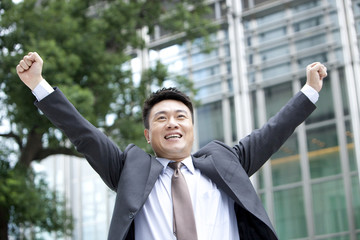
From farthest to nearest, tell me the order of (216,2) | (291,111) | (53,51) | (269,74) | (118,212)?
(216,2), (269,74), (53,51), (291,111), (118,212)

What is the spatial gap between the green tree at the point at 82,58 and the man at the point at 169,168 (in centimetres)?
618

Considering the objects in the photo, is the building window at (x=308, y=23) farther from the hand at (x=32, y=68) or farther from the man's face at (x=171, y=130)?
the hand at (x=32, y=68)

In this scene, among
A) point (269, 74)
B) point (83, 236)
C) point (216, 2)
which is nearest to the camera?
point (269, 74)

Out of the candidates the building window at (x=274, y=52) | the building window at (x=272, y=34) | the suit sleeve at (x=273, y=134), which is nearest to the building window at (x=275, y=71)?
the building window at (x=274, y=52)

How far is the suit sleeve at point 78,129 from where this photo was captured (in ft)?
8.07

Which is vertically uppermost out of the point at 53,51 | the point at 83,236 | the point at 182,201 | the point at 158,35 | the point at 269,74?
the point at 158,35

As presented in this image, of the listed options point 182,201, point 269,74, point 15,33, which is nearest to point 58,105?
point 182,201

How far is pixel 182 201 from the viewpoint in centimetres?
253

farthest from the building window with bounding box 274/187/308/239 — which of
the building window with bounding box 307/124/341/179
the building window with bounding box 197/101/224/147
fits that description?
the building window with bounding box 197/101/224/147

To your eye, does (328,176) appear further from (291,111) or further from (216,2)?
(291,111)

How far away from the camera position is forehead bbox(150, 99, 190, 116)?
2.78m

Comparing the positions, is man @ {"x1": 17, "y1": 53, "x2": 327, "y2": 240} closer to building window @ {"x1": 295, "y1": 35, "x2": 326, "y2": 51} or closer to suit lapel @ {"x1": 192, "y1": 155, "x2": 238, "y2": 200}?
suit lapel @ {"x1": 192, "y1": 155, "x2": 238, "y2": 200}

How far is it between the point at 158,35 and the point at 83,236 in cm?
547

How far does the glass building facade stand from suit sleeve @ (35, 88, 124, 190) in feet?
28.2
